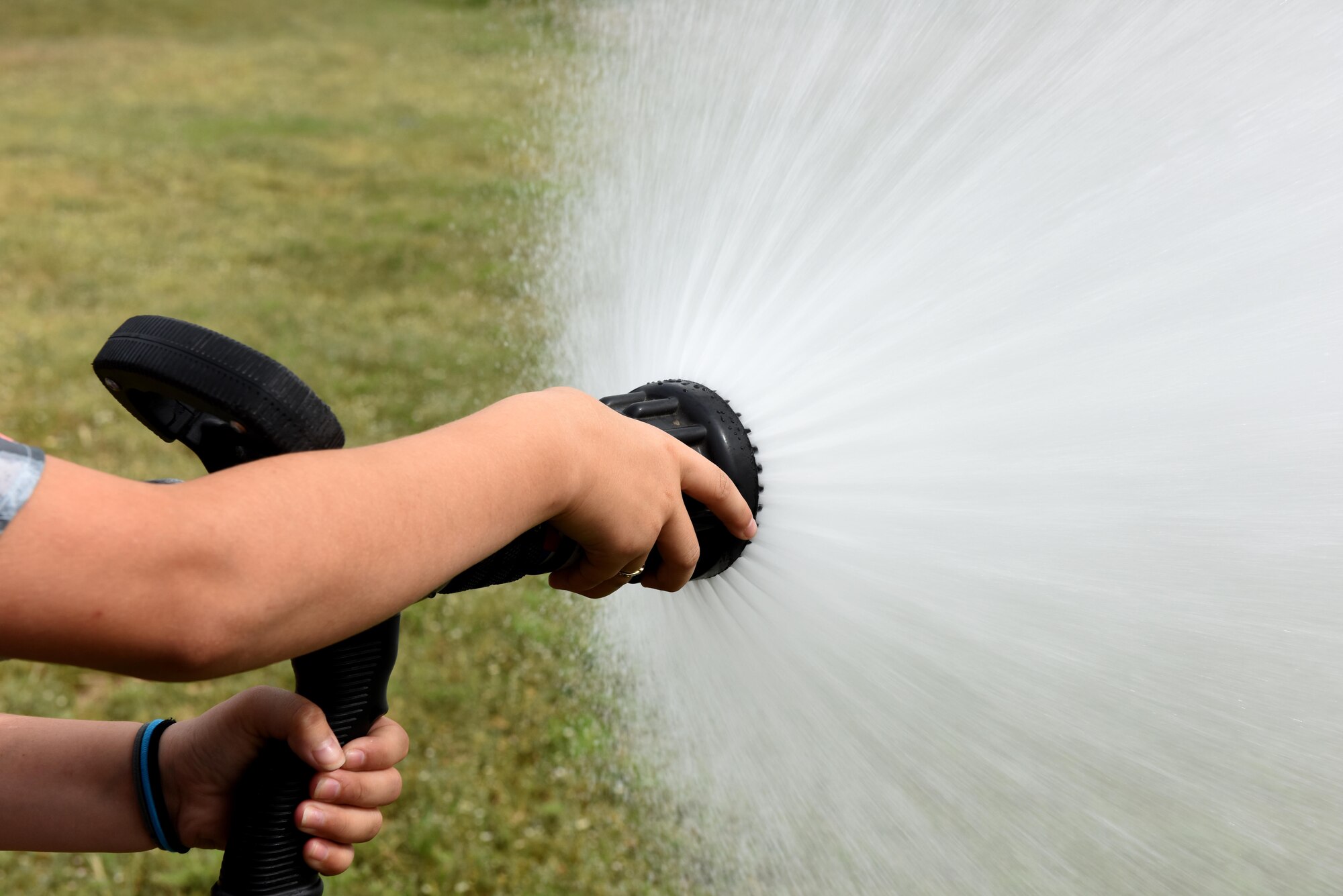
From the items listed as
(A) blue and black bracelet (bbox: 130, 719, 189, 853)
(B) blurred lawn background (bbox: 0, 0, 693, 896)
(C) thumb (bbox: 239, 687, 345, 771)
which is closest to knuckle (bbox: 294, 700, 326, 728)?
(C) thumb (bbox: 239, 687, 345, 771)

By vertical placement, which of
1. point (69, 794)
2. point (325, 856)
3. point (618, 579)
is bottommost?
point (69, 794)

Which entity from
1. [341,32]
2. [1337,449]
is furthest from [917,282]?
[341,32]

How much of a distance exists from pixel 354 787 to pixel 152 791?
360 millimetres

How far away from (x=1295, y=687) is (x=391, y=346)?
183 inches

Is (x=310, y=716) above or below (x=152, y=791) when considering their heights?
above

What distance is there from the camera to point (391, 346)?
5.32 metres

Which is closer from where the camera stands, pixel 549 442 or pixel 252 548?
pixel 252 548

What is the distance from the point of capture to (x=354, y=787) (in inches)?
44.7

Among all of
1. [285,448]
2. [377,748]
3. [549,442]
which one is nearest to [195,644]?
[285,448]

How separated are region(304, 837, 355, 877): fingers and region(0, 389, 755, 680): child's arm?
0.34 m

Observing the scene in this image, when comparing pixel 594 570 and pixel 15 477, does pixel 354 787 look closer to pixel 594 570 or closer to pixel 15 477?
pixel 594 570

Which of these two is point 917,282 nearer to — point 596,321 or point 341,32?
point 596,321

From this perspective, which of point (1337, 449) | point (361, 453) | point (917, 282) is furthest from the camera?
point (917, 282)

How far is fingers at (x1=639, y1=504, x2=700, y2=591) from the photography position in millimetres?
1116
